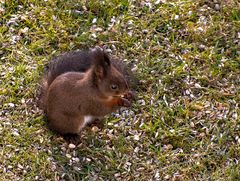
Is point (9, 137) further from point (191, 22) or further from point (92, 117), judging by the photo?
point (191, 22)

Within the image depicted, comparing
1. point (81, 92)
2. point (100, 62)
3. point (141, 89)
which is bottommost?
point (141, 89)

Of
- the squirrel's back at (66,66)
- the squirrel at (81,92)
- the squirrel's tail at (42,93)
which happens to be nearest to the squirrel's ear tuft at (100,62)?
the squirrel at (81,92)

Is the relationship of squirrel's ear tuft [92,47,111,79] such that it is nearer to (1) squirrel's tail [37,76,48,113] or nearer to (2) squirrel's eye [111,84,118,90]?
(2) squirrel's eye [111,84,118,90]

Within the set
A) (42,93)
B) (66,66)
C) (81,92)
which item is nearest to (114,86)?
(81,92)

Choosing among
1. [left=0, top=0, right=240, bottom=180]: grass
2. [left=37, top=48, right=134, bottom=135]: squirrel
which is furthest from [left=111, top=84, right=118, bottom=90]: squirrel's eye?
[left=0, top=0, right=240, bottom=180]: grass

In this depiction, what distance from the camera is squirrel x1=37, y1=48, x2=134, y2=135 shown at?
137 inches

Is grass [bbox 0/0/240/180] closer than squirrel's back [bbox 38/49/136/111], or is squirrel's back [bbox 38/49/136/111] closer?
grass [bbox 0/0/240/180]

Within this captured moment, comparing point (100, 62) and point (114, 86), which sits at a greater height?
point (100, 62)

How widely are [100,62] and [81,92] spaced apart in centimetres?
25

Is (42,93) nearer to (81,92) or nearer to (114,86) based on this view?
(81,92)

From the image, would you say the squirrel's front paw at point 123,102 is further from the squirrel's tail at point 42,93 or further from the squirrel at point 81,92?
the squirrel's tail at point 42,93

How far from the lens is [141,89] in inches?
155

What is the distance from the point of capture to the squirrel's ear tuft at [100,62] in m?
3.32

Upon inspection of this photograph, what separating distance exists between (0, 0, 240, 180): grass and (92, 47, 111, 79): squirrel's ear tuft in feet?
1.45
